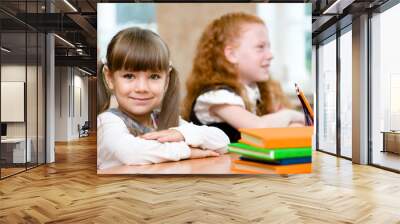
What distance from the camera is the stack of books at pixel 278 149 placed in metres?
0.70

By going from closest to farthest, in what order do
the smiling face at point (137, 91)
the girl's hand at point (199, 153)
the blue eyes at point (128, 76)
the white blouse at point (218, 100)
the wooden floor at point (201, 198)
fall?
the wooden floor at point (201, 198) < the white blouse at point (218, 100) < the blue eyes at point (128, 76) < the smiling face at point (137, 91) < the girl's hand at point (199, 153)

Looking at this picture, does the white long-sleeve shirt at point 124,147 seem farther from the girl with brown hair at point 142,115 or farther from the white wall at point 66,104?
the white wall at point 66,104

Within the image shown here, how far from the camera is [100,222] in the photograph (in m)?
3.55

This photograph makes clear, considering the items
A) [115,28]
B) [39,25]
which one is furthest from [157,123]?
[39,25]

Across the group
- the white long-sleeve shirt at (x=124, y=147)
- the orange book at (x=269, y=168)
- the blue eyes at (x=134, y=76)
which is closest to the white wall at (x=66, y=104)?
the white long-sleeve shirt at (x=124, y=147)

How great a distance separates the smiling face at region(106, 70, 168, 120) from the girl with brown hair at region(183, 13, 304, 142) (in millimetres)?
396

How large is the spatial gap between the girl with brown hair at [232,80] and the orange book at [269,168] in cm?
192

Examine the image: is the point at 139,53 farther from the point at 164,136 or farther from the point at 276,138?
the point at 276,138

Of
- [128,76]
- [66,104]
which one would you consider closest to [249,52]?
[128,76]

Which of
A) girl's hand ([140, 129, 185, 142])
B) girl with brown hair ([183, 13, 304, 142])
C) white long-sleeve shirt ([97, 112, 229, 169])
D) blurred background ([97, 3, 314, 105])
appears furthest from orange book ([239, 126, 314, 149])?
blurred background ([97, 3, 314, 105])

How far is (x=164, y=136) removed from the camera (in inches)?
215

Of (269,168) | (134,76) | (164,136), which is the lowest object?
(164,136)

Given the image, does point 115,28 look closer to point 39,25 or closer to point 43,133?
point 39,25

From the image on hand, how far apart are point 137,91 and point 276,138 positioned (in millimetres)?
4287
